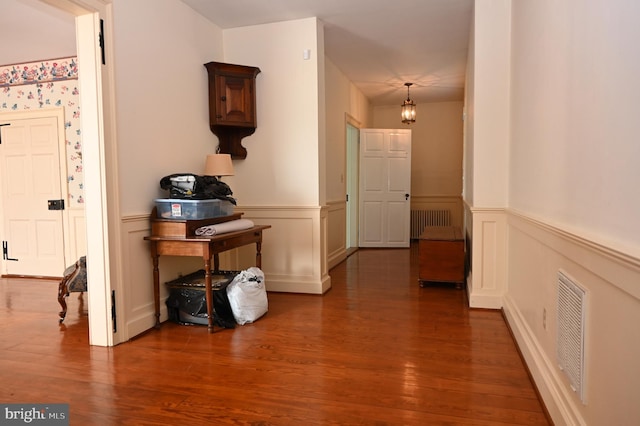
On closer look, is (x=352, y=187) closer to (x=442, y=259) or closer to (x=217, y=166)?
(x=442, y=259)

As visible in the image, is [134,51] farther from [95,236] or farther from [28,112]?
[28,112]

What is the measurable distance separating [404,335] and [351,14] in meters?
2.94

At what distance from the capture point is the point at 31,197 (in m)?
Result: 5.18

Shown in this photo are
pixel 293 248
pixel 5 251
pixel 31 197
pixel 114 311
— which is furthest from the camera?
pixel 5 251

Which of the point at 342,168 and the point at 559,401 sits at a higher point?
the point at 342,168

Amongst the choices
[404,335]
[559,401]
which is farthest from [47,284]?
[559,401]

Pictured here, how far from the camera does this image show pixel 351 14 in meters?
4.01

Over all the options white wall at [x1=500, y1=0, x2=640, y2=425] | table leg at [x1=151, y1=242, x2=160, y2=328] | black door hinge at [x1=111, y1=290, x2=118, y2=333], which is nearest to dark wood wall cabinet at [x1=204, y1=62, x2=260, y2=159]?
table leg at [x1=151, y1=242, x2=160, y2=328]

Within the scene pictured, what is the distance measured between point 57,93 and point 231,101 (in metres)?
2.49

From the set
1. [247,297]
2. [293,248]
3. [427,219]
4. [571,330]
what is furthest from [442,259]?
[427,219]

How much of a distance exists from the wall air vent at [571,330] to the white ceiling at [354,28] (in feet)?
9.73

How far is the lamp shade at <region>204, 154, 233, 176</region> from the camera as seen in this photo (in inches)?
144

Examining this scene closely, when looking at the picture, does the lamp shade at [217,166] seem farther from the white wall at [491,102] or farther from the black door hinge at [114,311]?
the white wall at [491,102]

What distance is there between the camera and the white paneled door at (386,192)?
24.1 feet
